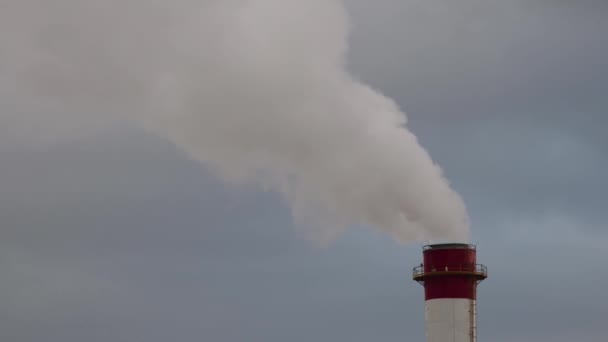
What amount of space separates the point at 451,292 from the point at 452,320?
1780mm

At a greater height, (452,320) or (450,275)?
(450,275)

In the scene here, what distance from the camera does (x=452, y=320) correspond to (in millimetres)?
67875

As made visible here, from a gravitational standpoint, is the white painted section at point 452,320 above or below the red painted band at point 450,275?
below

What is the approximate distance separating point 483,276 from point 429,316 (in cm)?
440

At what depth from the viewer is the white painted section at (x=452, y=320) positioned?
223ft

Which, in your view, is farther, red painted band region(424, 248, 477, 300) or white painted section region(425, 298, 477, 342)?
red painted band region(424, 248, 477, 300)

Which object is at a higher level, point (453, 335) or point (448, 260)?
point (448, 260)

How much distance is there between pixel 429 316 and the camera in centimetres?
6850

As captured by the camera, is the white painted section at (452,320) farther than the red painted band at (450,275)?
No

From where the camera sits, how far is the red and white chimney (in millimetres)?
67875

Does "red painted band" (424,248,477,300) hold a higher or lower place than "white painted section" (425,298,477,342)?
higher

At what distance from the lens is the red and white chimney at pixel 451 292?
6788cm

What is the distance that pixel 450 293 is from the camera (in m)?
68.1

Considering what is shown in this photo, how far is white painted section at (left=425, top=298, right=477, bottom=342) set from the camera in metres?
67.9
